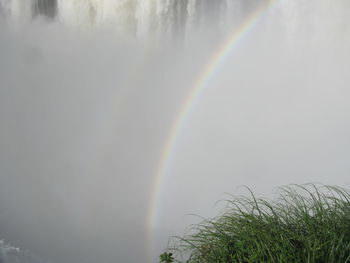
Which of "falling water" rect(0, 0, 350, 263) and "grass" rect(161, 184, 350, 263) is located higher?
"falling water" rect(0, 0, 350, 263)

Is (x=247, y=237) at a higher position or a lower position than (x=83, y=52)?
lower

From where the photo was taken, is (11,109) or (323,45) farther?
(11,109)

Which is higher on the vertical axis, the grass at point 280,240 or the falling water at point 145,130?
the falling water at point 145,130

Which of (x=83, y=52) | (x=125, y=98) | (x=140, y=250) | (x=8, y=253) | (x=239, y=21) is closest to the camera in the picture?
(x=8, y=253)

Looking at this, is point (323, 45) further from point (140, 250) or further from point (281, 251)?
point (281, 251)

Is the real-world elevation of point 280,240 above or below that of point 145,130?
below

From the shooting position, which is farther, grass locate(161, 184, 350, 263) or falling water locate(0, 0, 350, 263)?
falling water locate(0, 0, 350, 263)

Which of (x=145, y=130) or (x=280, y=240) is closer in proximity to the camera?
(x=280, y=240)

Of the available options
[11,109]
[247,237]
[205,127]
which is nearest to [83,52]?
[11,109]

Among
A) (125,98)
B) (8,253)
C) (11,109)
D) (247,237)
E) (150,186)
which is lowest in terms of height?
(247,237)

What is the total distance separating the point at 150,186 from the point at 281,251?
25.0 m

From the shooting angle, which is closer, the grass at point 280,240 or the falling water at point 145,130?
the grass at point 280,240

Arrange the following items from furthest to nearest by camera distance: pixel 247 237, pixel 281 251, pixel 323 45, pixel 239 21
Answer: pixel 323 45
pixel 239 21
pixel 247 237
pixel 281 251

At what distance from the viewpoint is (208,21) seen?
18.9m
